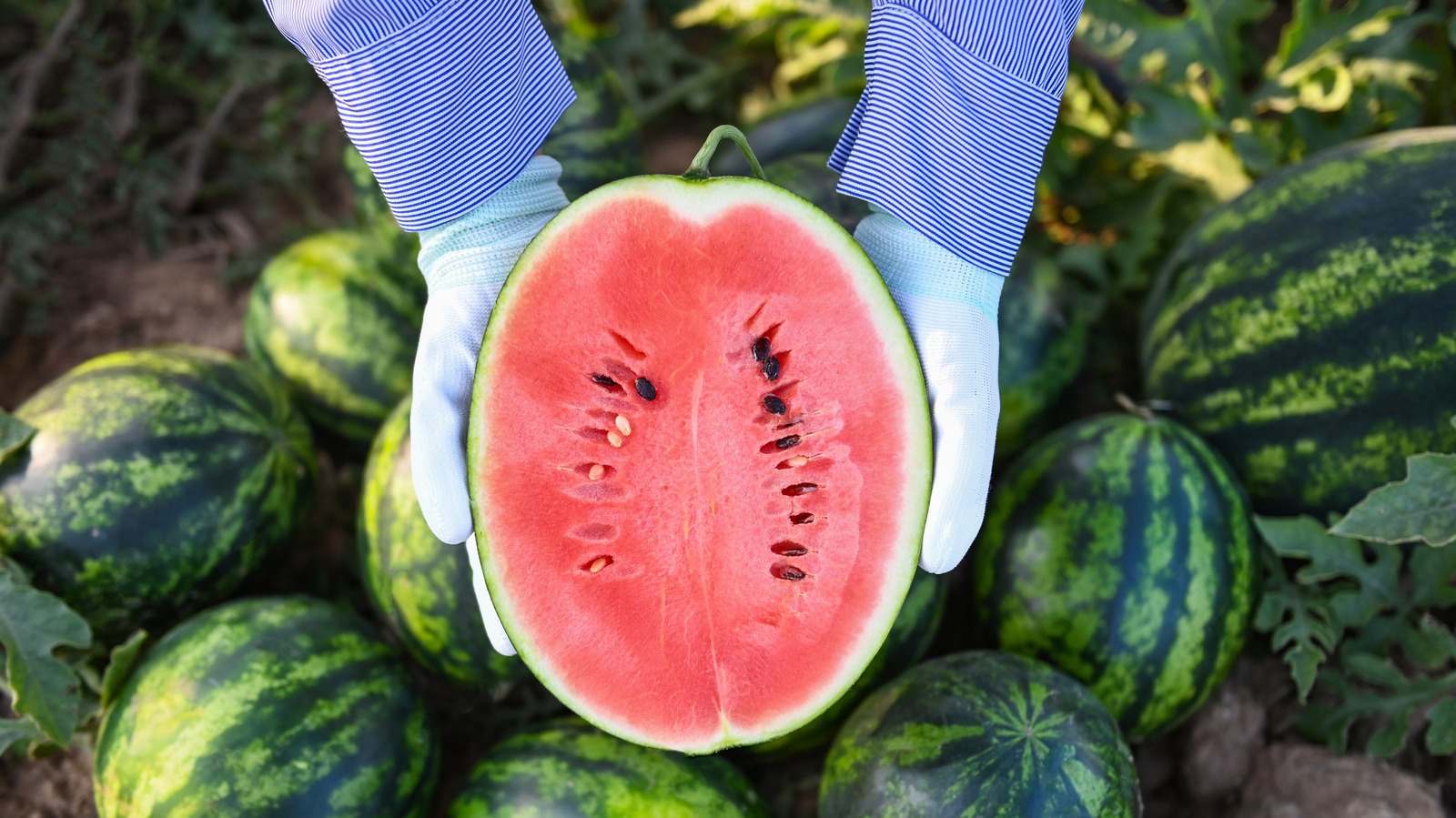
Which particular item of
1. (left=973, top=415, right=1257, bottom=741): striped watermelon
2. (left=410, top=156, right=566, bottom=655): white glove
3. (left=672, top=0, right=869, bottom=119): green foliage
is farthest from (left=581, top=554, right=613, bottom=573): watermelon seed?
(left=672, top=0, right=869, bottom=119): green foliage

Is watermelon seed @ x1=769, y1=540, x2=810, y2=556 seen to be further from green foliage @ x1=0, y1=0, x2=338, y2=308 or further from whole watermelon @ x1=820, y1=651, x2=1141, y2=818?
green foliage @ x1=0, y1=0, x2=338, y2=308

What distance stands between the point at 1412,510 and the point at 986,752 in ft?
2.85

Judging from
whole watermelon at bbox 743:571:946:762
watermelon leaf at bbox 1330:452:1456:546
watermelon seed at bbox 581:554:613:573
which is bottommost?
whole watermelon at bbox 743:571:946:762

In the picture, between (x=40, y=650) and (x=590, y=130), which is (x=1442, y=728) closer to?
(x=590, y=130)

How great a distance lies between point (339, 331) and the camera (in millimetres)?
2357

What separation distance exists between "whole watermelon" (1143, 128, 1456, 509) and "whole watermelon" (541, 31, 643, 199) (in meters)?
1.40

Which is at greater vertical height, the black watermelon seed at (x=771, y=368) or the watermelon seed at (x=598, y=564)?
the black watermelon seed at (x=771, y=368)

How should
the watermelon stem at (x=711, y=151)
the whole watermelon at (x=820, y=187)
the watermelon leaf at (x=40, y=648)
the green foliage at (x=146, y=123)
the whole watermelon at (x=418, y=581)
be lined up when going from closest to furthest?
the watermelon stem at (x=711, y=151) < the watermelon leaf at (x=40, y=648) < the whole watermelon at (x=418, y=581) < the whole watermelon at (x=820, y=187) < the green foliage at (x=146, y=123)

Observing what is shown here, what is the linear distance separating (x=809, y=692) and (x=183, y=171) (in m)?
2.63

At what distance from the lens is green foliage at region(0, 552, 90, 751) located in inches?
71.8

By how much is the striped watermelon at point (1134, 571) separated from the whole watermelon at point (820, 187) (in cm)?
72

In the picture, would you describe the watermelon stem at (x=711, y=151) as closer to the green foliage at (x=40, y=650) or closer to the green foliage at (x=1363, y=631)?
the green foliage at (x=1363, y=631)

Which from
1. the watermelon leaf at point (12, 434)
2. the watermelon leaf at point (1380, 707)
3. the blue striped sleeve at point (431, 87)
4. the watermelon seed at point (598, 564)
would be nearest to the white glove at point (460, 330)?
the blue striped sleeve at point (431, 87)

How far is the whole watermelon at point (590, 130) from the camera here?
7.79 feet
